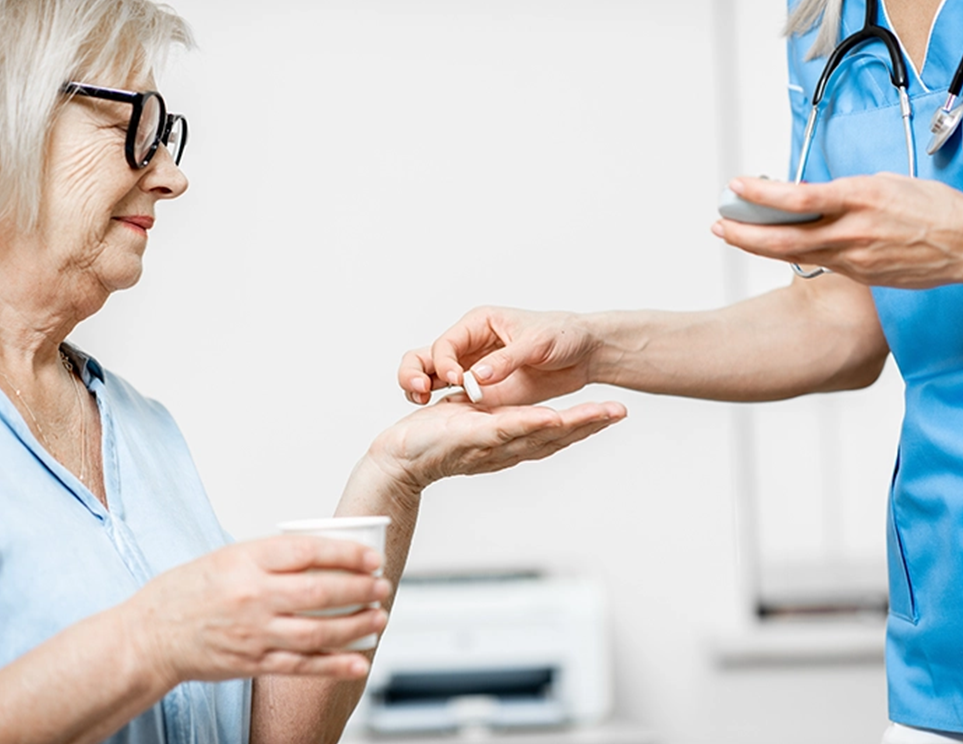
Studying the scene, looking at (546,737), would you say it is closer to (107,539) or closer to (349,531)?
(107,539)

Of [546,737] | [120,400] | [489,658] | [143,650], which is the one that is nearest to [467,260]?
[489,658]

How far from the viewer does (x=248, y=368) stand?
2.66 metres

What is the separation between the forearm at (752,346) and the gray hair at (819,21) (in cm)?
28

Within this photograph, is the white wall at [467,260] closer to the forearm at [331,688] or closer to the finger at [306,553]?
the forearm at [331,688]

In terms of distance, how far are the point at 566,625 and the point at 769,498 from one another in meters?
0.77

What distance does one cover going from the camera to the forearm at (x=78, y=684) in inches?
31.7

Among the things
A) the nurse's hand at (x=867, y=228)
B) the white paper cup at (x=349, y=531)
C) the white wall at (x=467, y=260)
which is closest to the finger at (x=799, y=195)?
the nurse's hand at (x=867, y=228)

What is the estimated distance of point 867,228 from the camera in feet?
2.85

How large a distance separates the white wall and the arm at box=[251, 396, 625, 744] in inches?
57.6

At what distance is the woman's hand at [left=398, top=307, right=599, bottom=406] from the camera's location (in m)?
1.24

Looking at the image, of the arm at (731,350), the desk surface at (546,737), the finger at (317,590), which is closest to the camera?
the finger at (317,590)

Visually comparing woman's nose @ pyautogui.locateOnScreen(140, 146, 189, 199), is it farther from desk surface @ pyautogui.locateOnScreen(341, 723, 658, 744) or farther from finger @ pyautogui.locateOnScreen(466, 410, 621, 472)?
desk surface @ pyautogui.locateOnScreen(341, 723, 658, 744)

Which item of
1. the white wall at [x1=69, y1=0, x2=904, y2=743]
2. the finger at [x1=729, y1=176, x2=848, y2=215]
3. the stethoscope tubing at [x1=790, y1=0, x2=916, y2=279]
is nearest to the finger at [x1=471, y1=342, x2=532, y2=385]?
the stethoscope tubing at [x1=790, y1=0, x2=916, y2=279]

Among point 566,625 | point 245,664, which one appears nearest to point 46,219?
point 245,664
